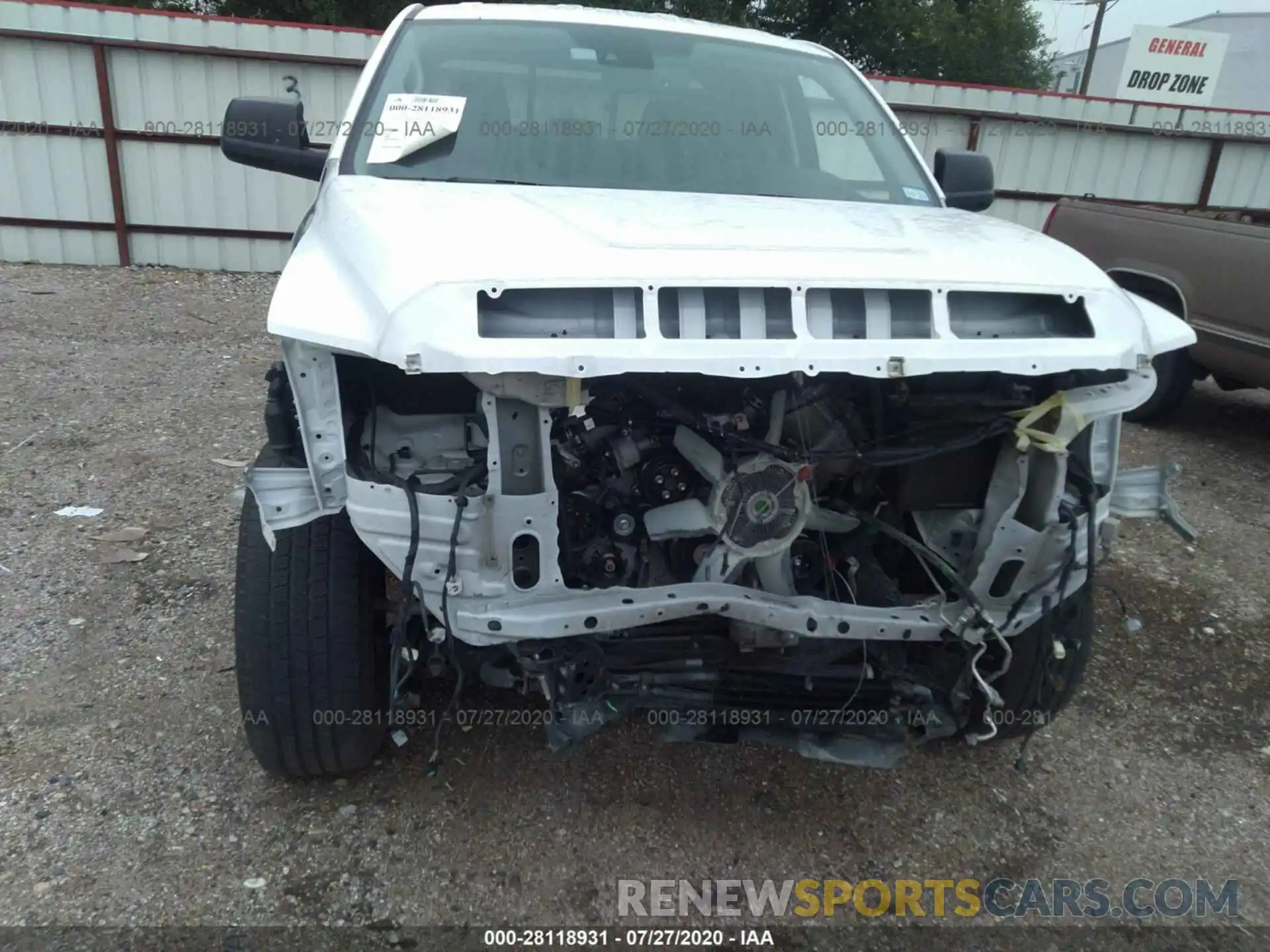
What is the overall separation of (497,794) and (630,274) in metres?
1.46

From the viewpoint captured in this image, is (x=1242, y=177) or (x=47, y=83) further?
(x=1242, y=177)

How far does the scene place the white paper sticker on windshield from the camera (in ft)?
8.75

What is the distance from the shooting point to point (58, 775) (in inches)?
94.5

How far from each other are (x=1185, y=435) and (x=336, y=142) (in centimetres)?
542

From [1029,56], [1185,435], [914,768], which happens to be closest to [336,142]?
[914,768]

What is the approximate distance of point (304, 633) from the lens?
85.4 inches

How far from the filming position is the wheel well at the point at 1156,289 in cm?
528

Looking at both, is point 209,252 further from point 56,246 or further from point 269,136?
point 269,136

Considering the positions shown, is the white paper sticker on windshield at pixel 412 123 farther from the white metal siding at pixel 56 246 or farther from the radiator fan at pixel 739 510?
the white metal siding at pixel 56 246

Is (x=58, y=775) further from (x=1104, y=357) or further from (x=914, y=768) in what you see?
(x=1104, y=357)

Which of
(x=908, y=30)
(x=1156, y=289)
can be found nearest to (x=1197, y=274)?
(x=1156, y=289)

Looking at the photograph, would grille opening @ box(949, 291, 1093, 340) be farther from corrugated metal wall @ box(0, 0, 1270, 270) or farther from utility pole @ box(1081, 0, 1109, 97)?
utility pole @ box(1081, 0, 1109, 97)

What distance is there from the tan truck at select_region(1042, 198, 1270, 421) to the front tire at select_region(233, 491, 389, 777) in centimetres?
411

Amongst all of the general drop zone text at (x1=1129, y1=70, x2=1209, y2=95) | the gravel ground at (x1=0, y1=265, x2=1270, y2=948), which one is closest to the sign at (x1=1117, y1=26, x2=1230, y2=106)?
the general drop zone text at (x1=1129, y1=70, x2=1209, y2=95)
